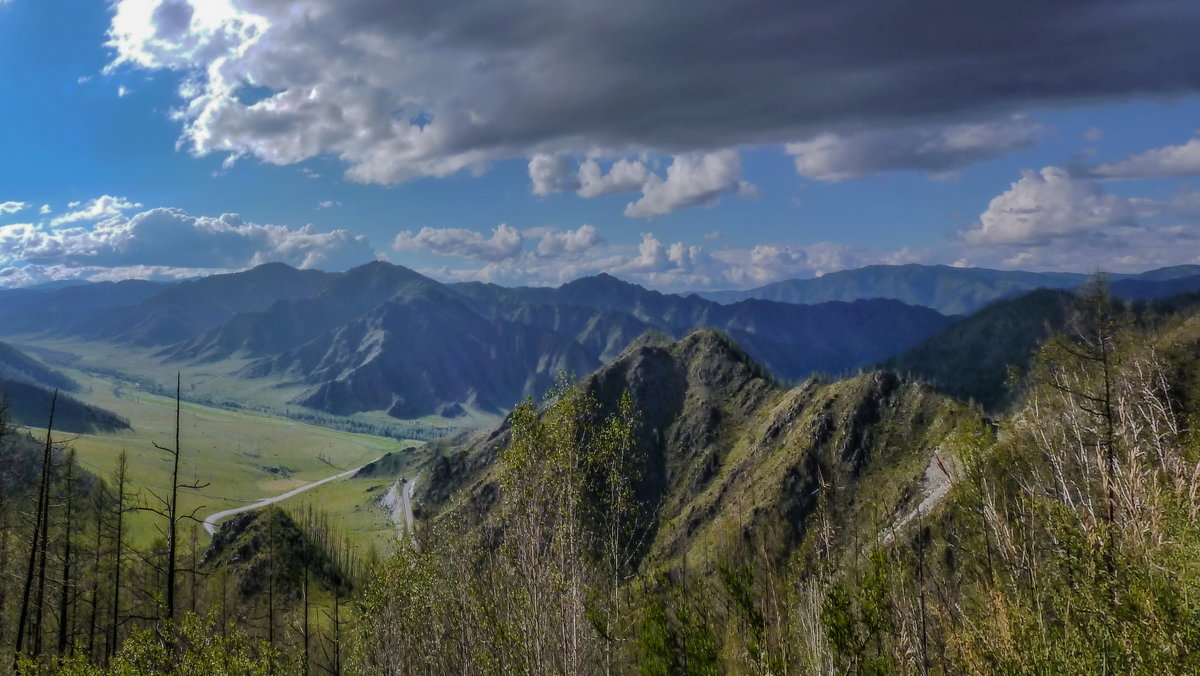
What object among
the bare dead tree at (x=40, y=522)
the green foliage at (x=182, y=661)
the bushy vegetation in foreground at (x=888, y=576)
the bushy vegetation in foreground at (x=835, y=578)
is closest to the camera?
the bushy vegetation in foreground at (x=888, y=576)

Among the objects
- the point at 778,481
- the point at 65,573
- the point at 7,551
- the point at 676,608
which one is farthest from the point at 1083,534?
the point at 778,481

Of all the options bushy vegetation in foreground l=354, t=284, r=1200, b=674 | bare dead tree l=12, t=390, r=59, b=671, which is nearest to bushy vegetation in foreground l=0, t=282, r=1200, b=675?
bushy vegetation in foreground l=354, t=284, r=1200, b=674

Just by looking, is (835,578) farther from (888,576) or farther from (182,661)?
(182,661)

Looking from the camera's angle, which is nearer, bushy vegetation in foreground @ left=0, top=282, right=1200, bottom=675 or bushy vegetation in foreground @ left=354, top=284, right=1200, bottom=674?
bushy vegetation in foreground @ left=354, top=284, right=1200, bottom=674

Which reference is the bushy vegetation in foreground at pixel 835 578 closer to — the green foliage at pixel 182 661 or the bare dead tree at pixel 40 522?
the green foliage at pixel 182 661

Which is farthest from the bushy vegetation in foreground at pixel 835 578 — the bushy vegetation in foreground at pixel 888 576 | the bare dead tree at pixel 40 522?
the bare dead tree at pixel 40 522

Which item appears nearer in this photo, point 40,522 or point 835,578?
point 835,578

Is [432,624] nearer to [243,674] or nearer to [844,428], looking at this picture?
[243,674]

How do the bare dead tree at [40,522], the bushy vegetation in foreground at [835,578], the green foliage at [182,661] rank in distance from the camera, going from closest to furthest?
the bushy vegetation in foreground at [835,578], the green foliage at [182,661], the bare dead tree at [40,522]

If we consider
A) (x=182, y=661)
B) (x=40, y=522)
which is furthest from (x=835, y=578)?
(x=40, y=522)

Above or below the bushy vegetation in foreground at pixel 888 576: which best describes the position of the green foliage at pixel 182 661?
below

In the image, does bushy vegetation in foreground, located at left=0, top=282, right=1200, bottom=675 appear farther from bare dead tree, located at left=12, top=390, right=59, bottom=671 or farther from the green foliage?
bare dead tree, located at left=12, top=390, right=59, bottom=671
